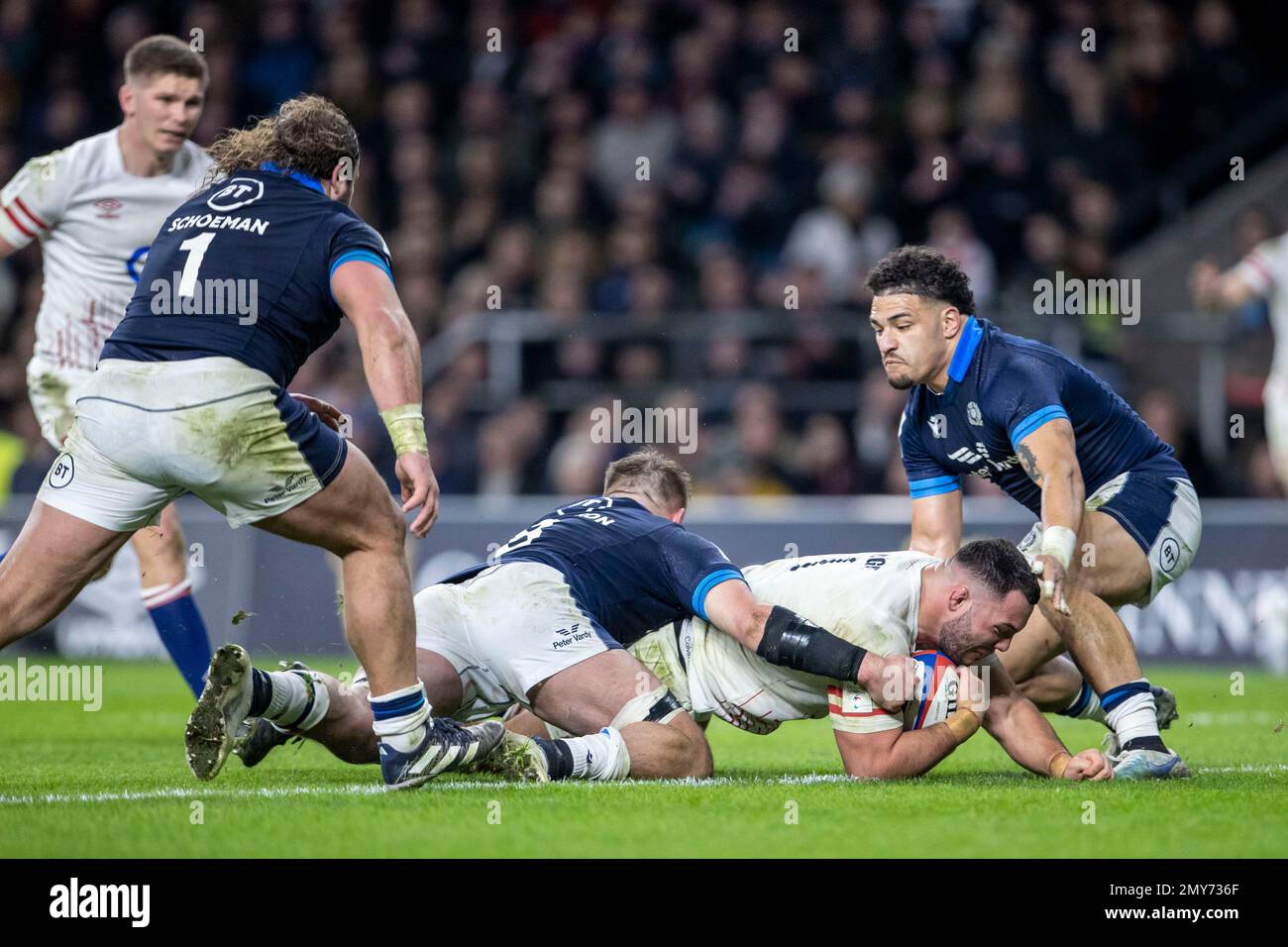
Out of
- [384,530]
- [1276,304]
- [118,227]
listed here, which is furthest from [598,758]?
[1276,304]

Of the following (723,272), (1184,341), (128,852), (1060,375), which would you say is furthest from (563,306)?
(128,852)

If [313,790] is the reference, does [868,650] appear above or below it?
above

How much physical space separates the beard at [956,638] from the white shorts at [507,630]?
1.17 metres

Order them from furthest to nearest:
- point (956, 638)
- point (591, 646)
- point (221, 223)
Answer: point (591, 646) → point (956, 638) → point (221, 223)

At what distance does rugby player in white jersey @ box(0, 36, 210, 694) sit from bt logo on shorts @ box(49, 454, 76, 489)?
2554 mm

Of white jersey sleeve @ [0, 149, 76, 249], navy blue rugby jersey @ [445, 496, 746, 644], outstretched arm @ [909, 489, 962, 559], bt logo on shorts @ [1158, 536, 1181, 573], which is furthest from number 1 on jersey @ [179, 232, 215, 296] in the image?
bt logo on shorts @ [1158, 536, 1181, 573]

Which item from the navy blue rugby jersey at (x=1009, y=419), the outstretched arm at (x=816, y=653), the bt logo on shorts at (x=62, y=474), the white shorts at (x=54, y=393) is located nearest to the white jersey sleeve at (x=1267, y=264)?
the navy blue rugby jersey at (x=1009, y=419)

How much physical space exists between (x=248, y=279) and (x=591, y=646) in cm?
181

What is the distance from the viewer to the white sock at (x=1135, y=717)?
610 cm

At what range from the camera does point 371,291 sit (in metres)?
5.02

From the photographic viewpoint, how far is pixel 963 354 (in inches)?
254

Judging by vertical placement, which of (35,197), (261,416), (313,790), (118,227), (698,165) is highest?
(698,165)

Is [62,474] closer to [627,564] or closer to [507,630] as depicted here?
[507,630]

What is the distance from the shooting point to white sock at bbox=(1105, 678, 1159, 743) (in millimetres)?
6098
